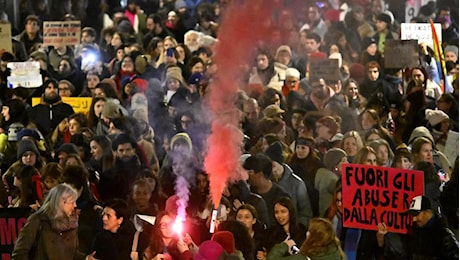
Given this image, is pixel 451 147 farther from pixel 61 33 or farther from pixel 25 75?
pixel 61 33

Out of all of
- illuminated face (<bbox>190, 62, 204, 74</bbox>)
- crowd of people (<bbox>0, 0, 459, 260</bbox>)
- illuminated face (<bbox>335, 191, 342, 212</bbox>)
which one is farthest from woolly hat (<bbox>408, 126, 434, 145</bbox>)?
illuminated face (<bbox>190, 62, 204, 74</bbox>)

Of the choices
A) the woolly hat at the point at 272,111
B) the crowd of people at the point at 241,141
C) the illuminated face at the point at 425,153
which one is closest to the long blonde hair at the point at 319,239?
the crowd of people at the point at 241,141

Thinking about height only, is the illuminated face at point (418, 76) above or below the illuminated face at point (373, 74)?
above

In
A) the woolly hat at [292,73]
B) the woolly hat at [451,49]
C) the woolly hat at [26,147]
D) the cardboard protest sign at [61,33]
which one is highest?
the woolly hat at [451,49]

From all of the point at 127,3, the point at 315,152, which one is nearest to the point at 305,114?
the point at 315,152

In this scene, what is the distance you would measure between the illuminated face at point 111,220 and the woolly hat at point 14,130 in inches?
83.2

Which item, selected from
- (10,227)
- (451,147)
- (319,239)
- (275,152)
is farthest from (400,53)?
(10,227)

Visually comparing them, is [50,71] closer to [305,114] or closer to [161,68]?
[161,68]

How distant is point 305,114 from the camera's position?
39.2 ft

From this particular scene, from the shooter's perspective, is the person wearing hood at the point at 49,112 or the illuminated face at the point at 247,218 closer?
the illuminated face at the point at 247,218

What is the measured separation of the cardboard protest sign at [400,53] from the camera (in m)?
13.0

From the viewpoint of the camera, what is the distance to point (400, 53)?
13070 mm

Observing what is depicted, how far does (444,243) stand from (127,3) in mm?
8221

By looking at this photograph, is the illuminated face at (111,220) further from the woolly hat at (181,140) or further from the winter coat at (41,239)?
the woolly hat at (181,140)
